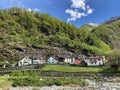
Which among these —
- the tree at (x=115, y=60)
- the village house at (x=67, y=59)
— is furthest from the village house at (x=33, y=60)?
the tree at (x=115, y=60)

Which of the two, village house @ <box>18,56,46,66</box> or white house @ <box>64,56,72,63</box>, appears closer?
village house @ <box>18,56,46,66</box>

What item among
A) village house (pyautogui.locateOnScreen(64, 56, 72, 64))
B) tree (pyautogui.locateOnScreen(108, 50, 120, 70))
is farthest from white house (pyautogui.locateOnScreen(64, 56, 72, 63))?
tree (pyautogui.locateOnScreen(108, 50, 120, 70))

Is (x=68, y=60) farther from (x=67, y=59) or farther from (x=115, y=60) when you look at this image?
(x=115, y=60)

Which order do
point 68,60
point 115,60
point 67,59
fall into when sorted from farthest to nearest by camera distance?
point 67,59 < point 68,60 < point 115,60

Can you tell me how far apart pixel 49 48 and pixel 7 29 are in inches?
1363

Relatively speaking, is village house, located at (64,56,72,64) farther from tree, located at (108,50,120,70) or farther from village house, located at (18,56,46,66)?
tree, located at (108,50,120,70)

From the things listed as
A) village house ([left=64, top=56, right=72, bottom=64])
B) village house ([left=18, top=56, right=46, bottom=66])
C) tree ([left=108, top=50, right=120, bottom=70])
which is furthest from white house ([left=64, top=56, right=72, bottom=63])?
tree ([left=108, top=50, right=120, bottom=70])

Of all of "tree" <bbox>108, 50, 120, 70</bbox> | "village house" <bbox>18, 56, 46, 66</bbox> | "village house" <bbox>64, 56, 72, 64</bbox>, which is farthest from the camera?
"village house" <bbox>64, 56, 72, 64</bbox>

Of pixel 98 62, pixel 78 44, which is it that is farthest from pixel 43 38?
pixel 98 62

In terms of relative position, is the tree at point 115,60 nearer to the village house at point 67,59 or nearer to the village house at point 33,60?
the village house at point 67,59

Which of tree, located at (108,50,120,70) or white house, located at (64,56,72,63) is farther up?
white house, located at (64,56,72,63)

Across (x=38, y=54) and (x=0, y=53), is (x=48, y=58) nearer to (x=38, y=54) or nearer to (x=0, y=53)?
(x=38, y=54)

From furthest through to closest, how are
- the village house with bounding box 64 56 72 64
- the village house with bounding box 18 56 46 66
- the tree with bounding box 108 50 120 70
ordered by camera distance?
the village house with bounding box 64 56 72 64 < the village house with bounding box 18 56 46 66 < the tree with bounding box 108 50 120 70

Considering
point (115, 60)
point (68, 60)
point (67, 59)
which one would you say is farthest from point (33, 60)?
point (115, 60)
